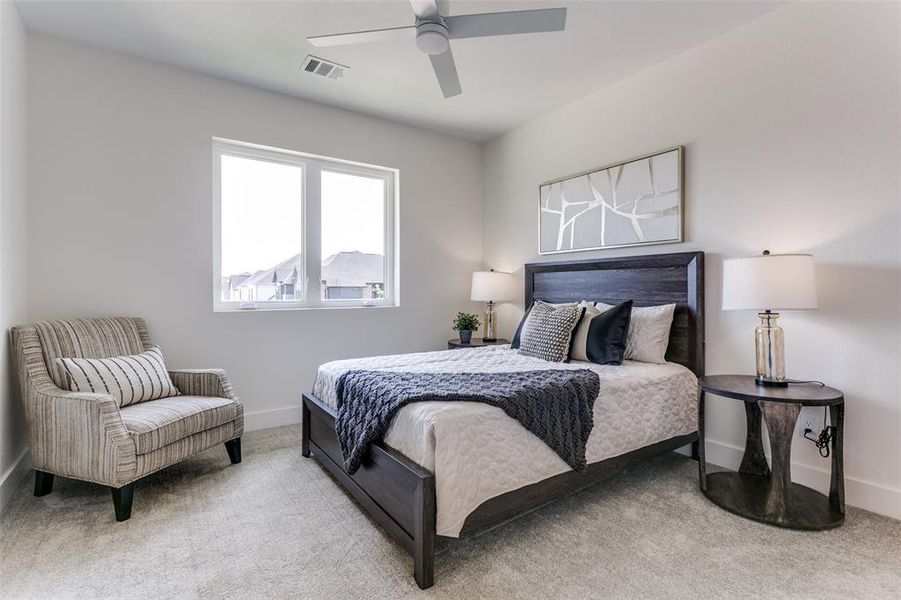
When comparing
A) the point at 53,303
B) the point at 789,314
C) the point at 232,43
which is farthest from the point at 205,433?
the point at 789,314

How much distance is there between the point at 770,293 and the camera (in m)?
2.14

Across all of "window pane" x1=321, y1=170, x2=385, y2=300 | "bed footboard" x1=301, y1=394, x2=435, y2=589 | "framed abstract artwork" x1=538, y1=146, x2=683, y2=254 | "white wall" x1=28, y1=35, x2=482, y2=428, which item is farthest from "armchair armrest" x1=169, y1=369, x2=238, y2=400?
"framed abstract artwork" x1=538, y1=146, x2=683, y2=254

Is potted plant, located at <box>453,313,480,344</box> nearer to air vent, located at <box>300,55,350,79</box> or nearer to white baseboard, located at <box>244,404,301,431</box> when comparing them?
white baseboard, located at <box>244,404,301,431</box>

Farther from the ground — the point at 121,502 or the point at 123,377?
the point at 123,377

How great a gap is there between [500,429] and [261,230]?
275 cm

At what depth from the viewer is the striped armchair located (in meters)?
2.08

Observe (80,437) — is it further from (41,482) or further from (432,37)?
(432,37)

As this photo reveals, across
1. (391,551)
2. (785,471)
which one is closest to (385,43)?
(391,551)

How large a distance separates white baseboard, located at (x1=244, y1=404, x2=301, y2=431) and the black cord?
3492mm

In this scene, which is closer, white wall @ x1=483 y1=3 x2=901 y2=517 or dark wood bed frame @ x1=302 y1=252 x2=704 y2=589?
dark wood bed frame @ x1=302 y1=252 x2=704 y2=589

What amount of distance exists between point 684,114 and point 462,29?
5.84 ft

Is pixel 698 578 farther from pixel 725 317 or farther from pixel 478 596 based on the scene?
pixel 725 317

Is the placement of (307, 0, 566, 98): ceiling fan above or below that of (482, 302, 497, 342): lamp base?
above

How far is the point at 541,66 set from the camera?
10.1ft
